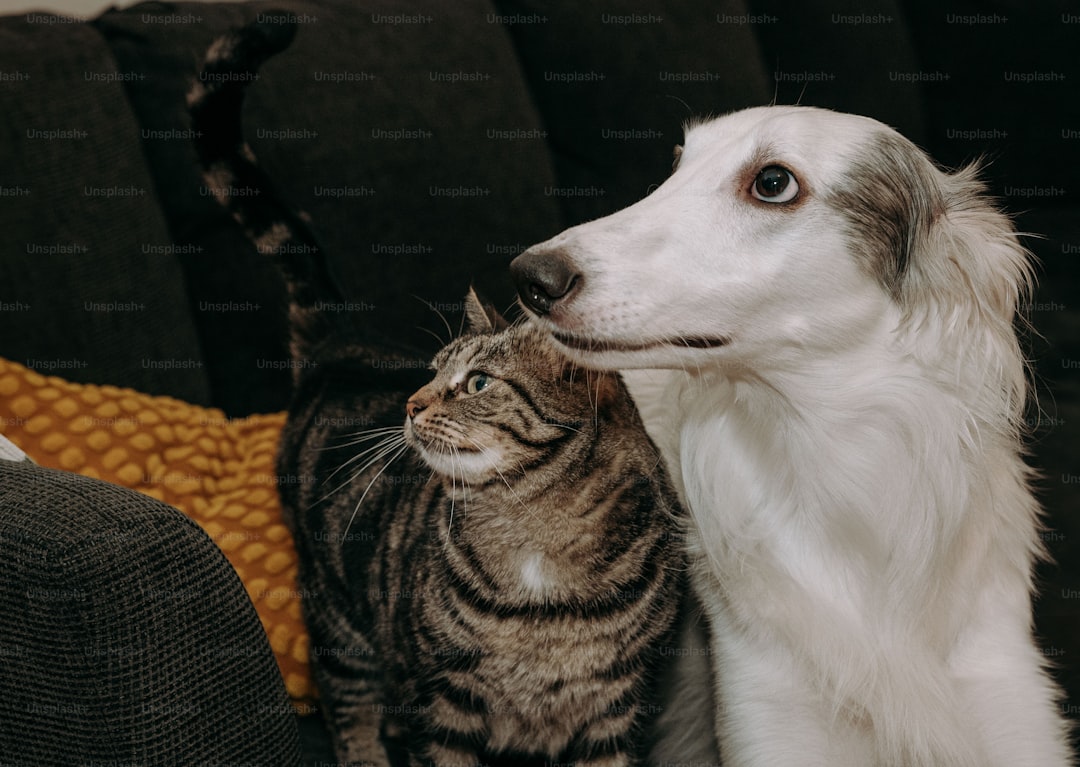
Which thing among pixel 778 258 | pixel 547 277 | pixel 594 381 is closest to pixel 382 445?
pixel 594 381

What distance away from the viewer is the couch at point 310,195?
95 cm

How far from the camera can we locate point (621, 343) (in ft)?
3.46

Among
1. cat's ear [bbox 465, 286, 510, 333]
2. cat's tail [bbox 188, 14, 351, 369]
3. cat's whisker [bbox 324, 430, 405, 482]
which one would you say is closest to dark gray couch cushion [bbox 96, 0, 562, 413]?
cat's tail [bbox 188, 14, 351, 369]

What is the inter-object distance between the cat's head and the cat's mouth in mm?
105

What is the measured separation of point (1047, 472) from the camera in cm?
197

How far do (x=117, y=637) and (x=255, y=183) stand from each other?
80 cm

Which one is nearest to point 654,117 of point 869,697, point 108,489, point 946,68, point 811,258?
point 946,68

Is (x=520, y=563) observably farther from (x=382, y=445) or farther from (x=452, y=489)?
(x=382, y=445)

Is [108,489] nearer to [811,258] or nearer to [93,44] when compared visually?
[811,258]

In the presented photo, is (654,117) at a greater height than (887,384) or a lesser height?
lesser

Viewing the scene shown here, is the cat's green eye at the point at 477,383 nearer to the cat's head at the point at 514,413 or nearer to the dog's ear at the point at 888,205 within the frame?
the cat's head at the point at 514,413

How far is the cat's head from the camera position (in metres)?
1.17

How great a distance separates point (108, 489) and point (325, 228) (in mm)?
969

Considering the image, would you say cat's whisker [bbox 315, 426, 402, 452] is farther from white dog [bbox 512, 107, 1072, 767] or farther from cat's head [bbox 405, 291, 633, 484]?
white dog [bbox 512, 107, 1072, 767]
